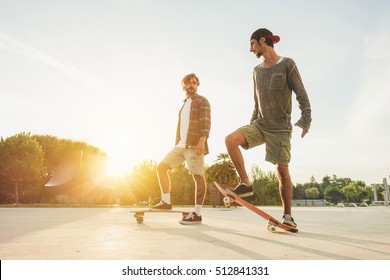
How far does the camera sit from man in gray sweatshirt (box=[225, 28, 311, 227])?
3484 millimetres

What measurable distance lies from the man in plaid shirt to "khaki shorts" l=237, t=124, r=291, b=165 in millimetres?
1097

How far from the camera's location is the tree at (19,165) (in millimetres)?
27406

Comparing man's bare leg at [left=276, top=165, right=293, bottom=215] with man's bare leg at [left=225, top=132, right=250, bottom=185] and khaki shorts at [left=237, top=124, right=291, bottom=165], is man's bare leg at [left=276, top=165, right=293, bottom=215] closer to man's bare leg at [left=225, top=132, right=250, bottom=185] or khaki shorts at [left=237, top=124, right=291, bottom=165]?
khaki shorts at [left=237, top=124, right=291, bottom=165]

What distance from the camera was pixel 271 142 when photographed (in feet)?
11.6

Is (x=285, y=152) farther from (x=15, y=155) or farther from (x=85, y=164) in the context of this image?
(x=85, y=164)

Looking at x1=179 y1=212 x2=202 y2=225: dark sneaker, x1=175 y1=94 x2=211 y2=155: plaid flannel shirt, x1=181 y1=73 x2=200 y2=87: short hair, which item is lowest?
x1=179 y1=212 x2=202 y2=225: dark sneaker

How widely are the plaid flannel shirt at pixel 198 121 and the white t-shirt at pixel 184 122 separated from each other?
0.05 metres

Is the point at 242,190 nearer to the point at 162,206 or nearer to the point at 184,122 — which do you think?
the point at 162,206

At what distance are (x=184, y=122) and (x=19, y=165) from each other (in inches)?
1082

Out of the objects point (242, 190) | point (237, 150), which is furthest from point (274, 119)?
point (242, 190)

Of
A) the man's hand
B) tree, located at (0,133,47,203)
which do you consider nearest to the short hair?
the man's hand
